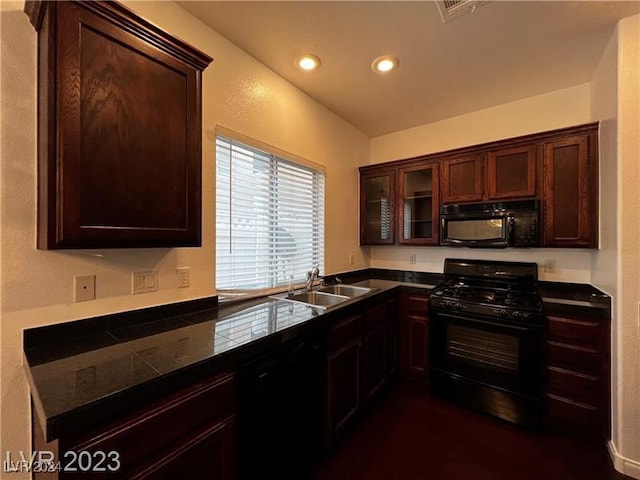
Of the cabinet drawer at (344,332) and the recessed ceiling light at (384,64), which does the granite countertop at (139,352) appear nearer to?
the cabinet drawer at (344,332)

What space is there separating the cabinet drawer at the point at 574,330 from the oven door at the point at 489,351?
111mm

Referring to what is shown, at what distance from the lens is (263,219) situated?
2.25 metres

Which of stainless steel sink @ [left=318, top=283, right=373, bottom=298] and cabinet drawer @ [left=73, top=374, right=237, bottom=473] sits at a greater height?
stainless steel sink @ [left=318, top=283, right=373, bottom=298]

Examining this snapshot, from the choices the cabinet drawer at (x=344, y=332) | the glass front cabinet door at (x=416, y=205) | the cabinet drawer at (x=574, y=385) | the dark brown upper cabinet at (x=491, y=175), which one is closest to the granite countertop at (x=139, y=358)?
the cabinet drawer at (x=344, y=332)

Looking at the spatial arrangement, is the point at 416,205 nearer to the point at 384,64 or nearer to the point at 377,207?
the point at 377,207

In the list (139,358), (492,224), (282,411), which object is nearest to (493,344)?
(492,224)

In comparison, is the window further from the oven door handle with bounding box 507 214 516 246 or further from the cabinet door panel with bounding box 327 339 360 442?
the oven door handle with bounding box 507 214 516 246

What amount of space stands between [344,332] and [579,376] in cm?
170

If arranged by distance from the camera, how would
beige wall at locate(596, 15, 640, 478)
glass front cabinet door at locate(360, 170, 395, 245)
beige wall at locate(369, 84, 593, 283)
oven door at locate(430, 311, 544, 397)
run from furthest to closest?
glass front cabinet door at locate(360, 170, 395, 245) → beige wall at locate(369, 84, 593, 283) → oven door at locate(430, 311, 544, 397) → beige wall at locate(596, 15, 640, 478)

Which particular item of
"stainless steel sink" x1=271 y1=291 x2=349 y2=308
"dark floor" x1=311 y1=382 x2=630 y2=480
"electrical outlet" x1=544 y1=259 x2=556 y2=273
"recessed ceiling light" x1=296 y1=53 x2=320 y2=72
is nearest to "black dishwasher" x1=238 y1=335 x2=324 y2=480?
"dark floor" x1=311 y1=382 x2=630 y2=480

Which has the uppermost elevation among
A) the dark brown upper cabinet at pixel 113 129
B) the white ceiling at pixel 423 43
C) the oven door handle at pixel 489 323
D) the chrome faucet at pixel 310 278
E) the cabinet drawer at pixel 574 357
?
the white ceiling at pixel 423 43

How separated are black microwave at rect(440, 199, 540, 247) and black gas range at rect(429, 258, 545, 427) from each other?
37 cm

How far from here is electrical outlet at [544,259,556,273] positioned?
8.46 ft

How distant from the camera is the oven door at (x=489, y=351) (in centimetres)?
205
